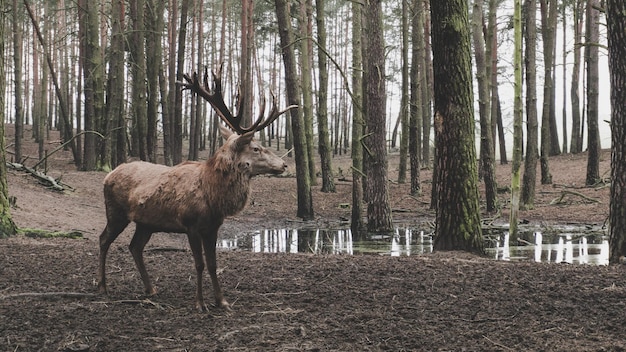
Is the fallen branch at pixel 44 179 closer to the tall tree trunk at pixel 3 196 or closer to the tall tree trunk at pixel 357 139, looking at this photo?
the tall tree trunk at pixel 3 196

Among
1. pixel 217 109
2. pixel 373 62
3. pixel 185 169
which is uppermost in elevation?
pixel 373 62

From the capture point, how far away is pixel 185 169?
17.9 feet

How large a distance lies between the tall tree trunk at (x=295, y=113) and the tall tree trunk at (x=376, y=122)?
2.01 m

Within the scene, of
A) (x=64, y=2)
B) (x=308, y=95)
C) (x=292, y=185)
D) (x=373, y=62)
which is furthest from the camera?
(x=64, y=2)

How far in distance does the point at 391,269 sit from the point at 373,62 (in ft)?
21.6

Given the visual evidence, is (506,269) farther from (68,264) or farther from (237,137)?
(68,264)

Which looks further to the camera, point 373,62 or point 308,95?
point 308,95

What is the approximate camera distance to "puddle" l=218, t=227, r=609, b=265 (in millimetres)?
9948

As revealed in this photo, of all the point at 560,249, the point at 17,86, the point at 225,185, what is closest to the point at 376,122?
the point at 560,249

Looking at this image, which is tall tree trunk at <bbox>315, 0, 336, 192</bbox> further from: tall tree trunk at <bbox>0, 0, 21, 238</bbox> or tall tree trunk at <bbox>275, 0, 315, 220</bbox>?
tall tree trunk at <bbox>0, 0, 21, 238</bbox>

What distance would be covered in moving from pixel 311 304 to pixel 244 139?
155 centimetres

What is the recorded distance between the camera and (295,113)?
14.7m

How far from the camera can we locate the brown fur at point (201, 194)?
16.9 ft

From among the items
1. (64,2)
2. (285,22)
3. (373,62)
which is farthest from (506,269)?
(64,2)
